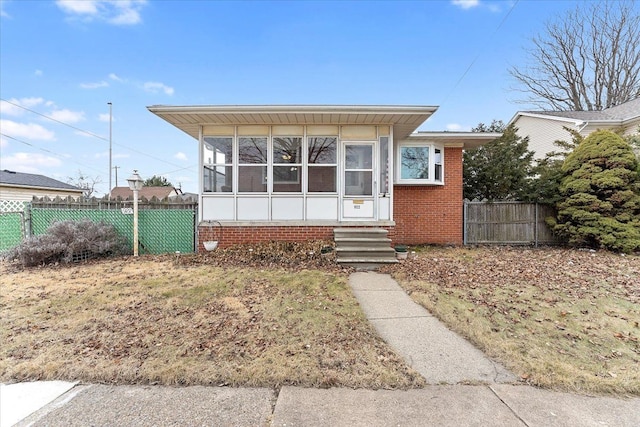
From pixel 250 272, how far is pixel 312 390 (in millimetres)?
3969

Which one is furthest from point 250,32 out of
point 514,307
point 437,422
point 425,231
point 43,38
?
point 437,422

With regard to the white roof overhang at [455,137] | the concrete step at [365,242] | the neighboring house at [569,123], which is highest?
→ the neighboring house at [569,123]

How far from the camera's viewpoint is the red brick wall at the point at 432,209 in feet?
32.1

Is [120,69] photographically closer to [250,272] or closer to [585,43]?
[250,272]

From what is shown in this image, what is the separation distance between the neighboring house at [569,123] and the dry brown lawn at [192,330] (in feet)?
40.8

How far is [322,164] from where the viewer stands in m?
→ 7.93

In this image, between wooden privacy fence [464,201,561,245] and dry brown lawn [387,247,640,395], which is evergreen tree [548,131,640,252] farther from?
dry brown lawn [387,247,640,395]

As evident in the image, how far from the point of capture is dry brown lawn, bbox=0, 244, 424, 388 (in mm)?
2547

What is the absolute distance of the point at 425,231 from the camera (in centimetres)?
980

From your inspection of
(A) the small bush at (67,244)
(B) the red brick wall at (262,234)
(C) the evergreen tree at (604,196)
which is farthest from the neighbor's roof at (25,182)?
(C) the evergreen tree at (604,196)

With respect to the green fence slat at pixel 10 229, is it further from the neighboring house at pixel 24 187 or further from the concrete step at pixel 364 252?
the neighboring house at pixel 24 187

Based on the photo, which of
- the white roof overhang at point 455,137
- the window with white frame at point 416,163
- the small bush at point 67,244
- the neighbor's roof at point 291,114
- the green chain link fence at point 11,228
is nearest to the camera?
the small bush at point 67,244

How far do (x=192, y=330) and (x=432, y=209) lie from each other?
8.46 m

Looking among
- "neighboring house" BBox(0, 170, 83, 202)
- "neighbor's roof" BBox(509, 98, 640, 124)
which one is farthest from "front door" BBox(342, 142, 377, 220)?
"neighboring house" BBox(0, 170, 83, 202)
